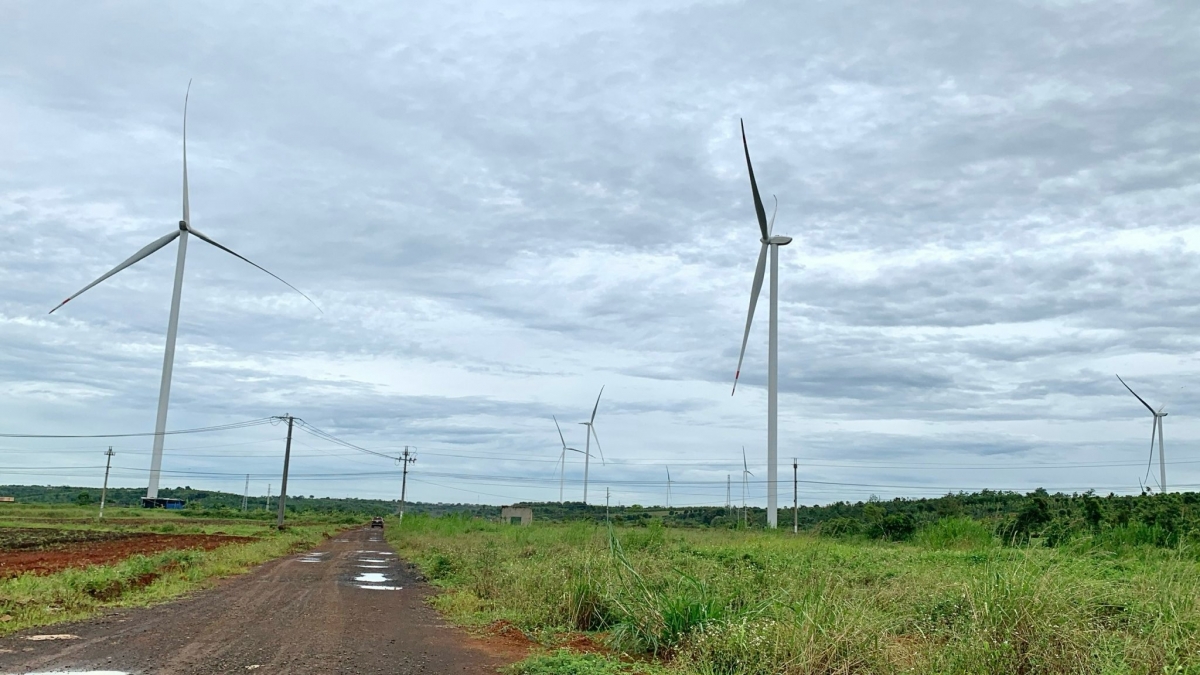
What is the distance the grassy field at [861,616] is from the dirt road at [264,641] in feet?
4.38

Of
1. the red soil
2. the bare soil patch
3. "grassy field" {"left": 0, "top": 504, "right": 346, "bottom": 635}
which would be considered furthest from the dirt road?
the bare soil patch

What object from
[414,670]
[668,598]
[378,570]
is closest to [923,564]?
[668,598]

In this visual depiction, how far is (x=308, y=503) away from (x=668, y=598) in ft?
661

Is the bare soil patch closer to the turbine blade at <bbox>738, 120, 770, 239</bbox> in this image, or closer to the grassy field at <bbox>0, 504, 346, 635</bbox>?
the grassy field at <bbox>0, 504, 346, 635</bbox>

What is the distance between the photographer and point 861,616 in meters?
9.77

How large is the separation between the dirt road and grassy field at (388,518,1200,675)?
133 cm

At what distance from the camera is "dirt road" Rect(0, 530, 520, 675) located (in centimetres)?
1071

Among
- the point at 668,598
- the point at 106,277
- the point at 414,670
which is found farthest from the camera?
the point at 106,277

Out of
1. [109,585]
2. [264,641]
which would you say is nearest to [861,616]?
[264,641]

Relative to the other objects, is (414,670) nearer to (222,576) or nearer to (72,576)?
(72,576)

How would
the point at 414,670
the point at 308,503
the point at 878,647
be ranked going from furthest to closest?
1. the point at 308,503
2. the point at 414,670
3. the point at 878,647

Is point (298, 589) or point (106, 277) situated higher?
point (106, 277)

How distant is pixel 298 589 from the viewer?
21.2m

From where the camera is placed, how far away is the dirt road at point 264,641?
10.7 metres
